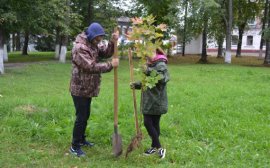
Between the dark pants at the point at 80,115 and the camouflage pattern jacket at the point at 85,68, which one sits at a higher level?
the camouflage pattern jacket at the point at 85,68

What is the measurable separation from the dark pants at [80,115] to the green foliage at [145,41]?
0.89m

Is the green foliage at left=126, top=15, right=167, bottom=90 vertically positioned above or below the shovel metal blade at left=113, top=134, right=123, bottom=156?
above

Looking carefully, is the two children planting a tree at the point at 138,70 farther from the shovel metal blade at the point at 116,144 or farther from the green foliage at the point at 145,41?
the shovel metal blade at the point at 116,144

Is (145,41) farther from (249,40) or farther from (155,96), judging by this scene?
(249,40)

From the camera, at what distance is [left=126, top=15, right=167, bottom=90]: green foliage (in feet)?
12.1

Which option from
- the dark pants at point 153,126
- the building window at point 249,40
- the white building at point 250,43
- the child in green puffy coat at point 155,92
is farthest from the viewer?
the building window at point 249,40

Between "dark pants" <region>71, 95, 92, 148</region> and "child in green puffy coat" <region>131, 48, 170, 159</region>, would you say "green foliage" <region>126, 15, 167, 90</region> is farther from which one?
"dark pants" <region>71, 95, 92, 148</region>

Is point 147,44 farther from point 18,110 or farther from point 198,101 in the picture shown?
point 198,101

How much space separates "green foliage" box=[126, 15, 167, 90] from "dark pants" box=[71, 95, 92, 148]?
89cm

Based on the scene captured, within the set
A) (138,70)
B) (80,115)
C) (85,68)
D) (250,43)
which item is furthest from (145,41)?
(250,43)

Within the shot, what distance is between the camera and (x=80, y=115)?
4074mm

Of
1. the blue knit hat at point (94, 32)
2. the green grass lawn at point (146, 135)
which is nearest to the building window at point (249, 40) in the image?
the green grass lawn at point (146, 135)

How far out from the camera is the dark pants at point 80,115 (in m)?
4.00

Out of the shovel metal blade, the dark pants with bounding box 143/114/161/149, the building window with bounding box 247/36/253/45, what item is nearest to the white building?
the building window with bounding box 247/36/253/45
